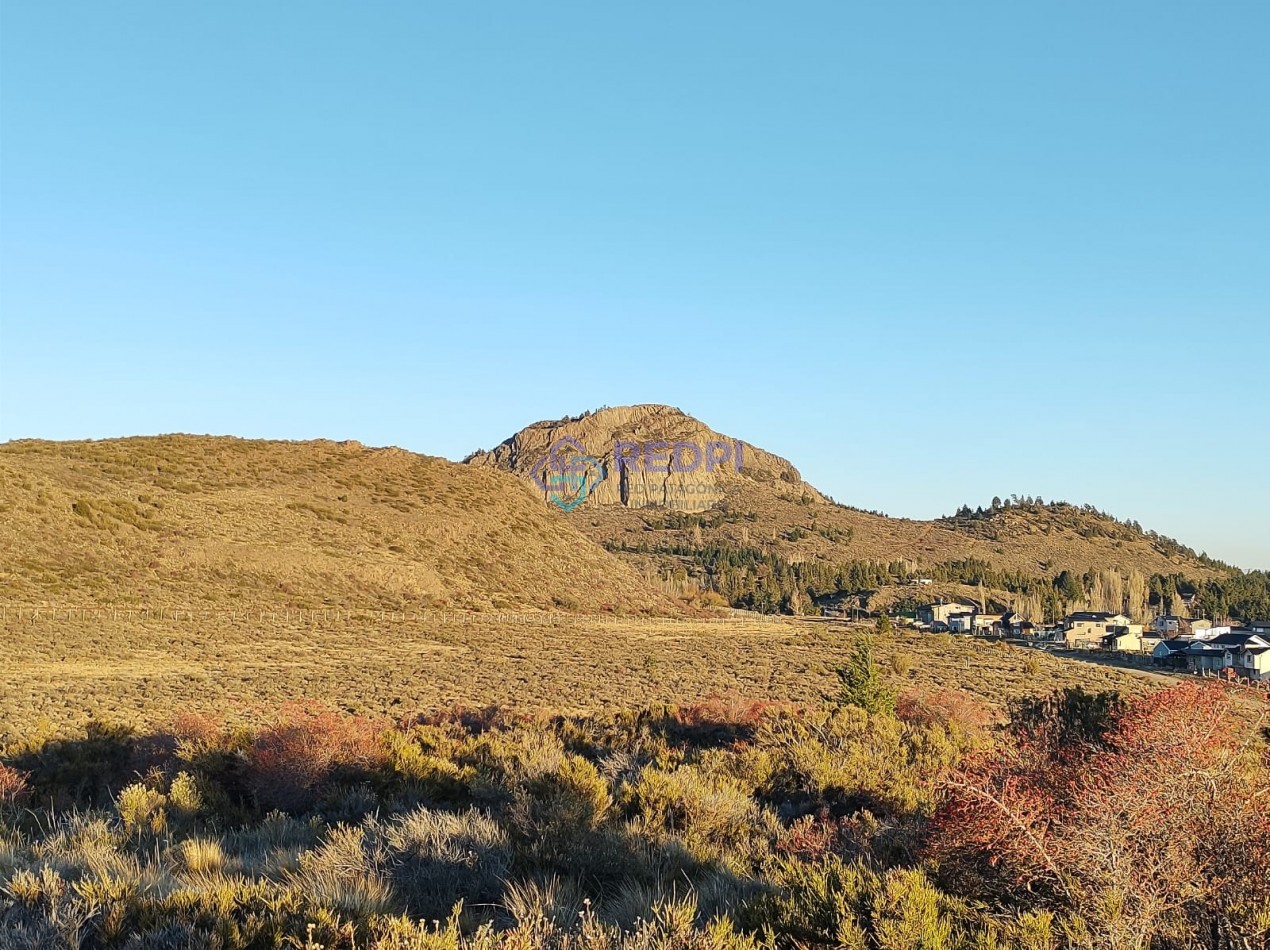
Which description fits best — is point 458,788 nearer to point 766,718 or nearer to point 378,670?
point 766,718

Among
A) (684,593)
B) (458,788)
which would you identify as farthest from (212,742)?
(684,593)

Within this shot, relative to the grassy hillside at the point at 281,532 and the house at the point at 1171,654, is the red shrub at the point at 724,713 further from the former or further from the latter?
the house at the point at 1171,654

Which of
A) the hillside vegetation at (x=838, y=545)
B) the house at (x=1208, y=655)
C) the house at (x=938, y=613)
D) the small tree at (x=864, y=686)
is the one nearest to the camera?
the small tree at (x=864, y=686)

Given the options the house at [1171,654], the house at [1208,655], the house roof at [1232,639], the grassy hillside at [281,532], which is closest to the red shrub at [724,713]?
the grassy hillside at [281,532]

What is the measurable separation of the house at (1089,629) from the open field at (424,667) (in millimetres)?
Result: 44010

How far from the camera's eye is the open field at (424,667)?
22.8 meters

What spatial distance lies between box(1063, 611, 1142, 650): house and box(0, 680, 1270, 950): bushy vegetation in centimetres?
9020

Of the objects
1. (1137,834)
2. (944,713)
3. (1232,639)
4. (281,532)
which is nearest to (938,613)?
(1232,639)

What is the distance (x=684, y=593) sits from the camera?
90.7 m

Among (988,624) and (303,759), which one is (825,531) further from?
(303,759)

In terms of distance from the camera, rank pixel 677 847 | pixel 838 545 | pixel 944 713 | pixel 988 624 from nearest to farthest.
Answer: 1. pixel 677 847
2. pixel 944 713
3. pixel 988 624
4. pixel 838 545

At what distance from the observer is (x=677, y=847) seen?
6.73 m

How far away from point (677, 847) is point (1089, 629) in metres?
98.6

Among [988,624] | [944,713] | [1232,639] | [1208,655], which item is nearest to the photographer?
[944,713]
